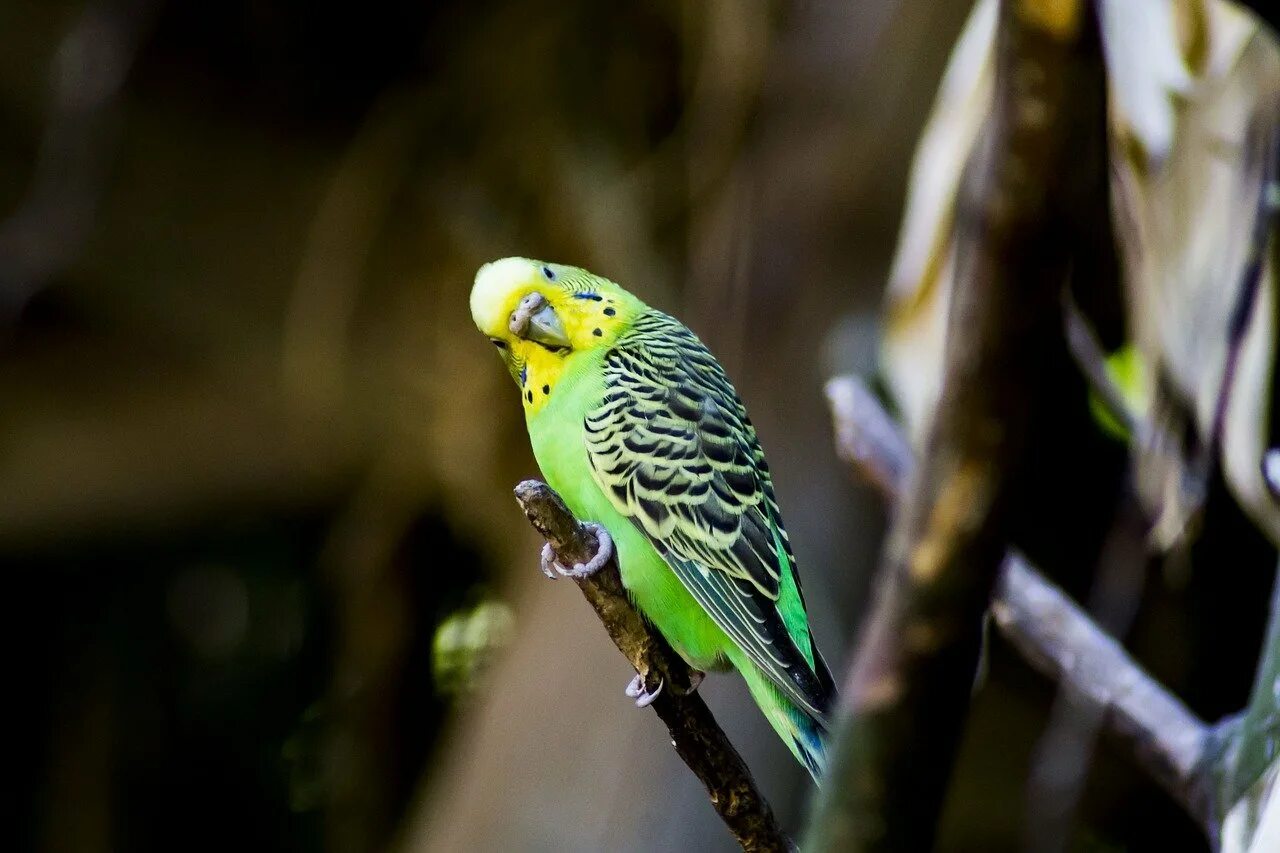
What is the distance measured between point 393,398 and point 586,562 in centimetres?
279

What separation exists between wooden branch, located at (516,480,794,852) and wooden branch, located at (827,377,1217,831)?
103 centimetres

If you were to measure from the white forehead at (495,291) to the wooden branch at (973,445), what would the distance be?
0.42 m

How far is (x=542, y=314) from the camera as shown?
1305mm

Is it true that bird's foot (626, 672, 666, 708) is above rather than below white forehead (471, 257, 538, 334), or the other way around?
below

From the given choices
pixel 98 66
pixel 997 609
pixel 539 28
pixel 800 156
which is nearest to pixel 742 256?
pixel 800 156

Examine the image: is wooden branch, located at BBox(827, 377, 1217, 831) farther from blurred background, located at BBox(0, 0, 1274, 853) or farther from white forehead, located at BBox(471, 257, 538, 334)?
white forehead, located at BBox(471, 257, 538, 334)

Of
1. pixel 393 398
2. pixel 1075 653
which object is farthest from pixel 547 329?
pixel 393 398

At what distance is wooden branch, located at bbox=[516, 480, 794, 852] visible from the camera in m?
1.32

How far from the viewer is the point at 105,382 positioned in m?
4.22

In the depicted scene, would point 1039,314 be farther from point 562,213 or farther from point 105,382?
point 105,382

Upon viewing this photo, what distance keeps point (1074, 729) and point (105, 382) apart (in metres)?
3.17

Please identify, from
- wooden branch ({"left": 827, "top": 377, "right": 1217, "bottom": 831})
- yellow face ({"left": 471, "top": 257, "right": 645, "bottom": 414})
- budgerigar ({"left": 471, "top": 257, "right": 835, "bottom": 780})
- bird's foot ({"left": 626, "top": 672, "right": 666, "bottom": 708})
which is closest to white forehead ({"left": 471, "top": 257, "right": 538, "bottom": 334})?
yellow face ({"left": 471, "top": 257, "right": 645, "bottom": 414})

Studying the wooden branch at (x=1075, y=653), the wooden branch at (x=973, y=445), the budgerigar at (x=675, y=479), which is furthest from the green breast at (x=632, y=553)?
the wooden branch at (x=1075, y=653)

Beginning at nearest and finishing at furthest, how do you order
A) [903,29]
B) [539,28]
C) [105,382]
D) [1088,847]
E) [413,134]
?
1. [903,29]
2. [539,28]
3. [413,134]
4. [1088,847]
5. [105,382]
